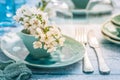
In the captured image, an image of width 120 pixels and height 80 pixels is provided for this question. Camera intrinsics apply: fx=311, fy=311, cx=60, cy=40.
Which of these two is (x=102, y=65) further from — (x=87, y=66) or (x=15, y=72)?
(x=15, y=72)

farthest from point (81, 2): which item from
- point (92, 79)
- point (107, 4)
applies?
point (92, 79)

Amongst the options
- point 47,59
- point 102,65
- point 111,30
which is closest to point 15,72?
point 47,59

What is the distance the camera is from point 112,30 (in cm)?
100

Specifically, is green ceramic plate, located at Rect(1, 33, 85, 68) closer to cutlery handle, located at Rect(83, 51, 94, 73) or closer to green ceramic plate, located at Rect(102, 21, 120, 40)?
cutlery handle, located at Rect(83, 51, 94, 73)

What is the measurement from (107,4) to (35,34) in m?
0.57

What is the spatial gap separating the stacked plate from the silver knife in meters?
0.04

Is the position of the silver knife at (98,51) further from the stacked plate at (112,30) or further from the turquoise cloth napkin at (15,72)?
the turquoise cloth napkin at (15,72)

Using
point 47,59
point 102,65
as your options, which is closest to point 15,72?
point 47,59

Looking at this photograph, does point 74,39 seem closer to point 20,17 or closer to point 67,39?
point 67,39

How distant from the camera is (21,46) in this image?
93 cm

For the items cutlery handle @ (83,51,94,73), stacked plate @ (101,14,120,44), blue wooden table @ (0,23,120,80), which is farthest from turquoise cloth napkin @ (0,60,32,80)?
stacked plate @ (101,14,120,44)

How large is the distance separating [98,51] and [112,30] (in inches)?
4.9

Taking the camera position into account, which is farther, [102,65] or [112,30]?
[112,30]

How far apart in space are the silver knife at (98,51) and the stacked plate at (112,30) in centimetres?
4
